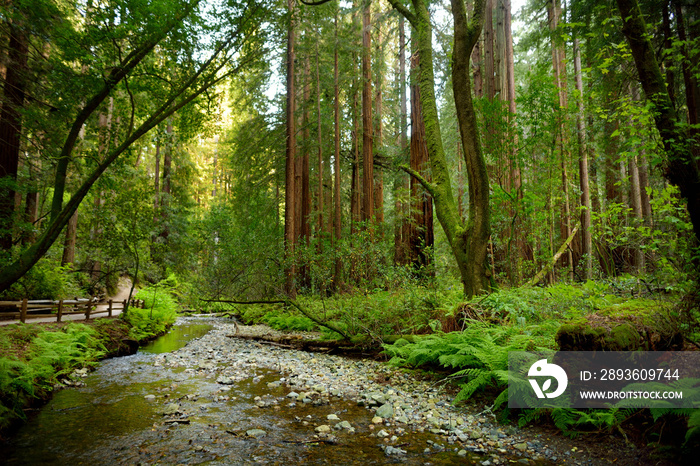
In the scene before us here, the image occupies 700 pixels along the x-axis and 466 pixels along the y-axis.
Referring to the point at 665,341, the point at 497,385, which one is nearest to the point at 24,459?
the point at 497,385

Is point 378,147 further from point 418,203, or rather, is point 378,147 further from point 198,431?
point 198,431

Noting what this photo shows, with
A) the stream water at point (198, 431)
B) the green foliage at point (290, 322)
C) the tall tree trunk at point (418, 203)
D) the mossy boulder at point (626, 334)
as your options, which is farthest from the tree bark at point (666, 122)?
the green foliage at point (290, 322)

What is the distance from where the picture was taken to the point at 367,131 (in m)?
14.9

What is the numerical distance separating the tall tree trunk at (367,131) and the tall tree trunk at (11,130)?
10.7 meters

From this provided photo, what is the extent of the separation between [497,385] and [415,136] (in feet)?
34.4

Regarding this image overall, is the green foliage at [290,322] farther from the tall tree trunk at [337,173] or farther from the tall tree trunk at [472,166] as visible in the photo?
the tall tree trunk at [472,166]

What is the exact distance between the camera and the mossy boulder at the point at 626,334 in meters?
3.60

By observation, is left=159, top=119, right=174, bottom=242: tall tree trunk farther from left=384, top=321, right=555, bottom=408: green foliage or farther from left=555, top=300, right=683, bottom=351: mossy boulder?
left=555, top=300, right=683, bottom=351: mossy boulder

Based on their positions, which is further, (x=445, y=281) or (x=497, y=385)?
(x=445, y=281)

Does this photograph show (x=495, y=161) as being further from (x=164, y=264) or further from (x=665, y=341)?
(x=164, y=264)

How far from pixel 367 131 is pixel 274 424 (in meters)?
12.7

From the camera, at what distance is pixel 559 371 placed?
3.80 metres

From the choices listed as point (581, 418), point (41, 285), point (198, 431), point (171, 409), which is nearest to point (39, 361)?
point (171, 409)

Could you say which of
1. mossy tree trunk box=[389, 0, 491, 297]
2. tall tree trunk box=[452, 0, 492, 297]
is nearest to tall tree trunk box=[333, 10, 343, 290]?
mossy tree trunk box=[389, 0, 491, 297]
